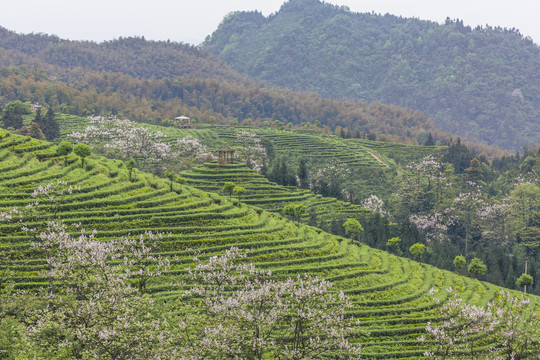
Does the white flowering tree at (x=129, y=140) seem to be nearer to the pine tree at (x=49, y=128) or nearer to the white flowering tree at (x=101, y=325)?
the pine tree at (x=49, y=128)

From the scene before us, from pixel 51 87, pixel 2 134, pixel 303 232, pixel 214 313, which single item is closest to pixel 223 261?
pixel 214 313

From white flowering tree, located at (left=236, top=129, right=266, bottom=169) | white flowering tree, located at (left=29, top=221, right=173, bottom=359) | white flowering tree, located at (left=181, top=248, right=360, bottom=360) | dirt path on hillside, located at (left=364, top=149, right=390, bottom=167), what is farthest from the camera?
dirt path on hillside, located at (left=364, top=149, right=390, bottom=167)

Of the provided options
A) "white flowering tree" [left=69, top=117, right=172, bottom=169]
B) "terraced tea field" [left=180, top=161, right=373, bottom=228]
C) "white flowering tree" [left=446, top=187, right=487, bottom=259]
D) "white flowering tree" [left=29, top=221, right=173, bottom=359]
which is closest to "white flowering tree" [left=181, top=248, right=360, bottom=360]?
"white flowering tree" [left=29, top=221, right=173, bottom=359]

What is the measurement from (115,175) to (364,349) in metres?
36.5

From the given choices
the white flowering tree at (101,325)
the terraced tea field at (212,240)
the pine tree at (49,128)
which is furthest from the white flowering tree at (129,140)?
the white flowering tree at (101,325)

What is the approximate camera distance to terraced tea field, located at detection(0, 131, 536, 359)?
4434 centimetres

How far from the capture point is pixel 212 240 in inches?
2031

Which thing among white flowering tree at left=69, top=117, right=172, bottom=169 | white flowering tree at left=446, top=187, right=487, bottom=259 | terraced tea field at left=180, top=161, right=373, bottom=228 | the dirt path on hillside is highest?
white flowering tree at left=69, top=117, right=172, bottom=169

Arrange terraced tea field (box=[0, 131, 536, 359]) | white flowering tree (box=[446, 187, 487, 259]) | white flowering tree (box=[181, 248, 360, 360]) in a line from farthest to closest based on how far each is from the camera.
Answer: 1. white flowering tree (box=[446, 187, 487, 259])
2. terraced tea field (box=[0, 131, 536, 359])
3. white flowering tree (box=[181, 248, 360, 360])

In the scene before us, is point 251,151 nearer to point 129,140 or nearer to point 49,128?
point 129,140

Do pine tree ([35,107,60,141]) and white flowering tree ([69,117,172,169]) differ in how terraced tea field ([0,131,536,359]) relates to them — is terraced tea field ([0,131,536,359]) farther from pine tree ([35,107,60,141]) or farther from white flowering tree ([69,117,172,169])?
pine tree ([35,107,60,141])

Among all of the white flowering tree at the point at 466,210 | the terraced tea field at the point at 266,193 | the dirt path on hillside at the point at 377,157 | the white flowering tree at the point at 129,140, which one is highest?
the white flowering tree at the point at 129,140

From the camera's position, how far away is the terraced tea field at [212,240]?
44344mm

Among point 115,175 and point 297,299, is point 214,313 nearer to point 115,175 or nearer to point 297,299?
point 297,299
